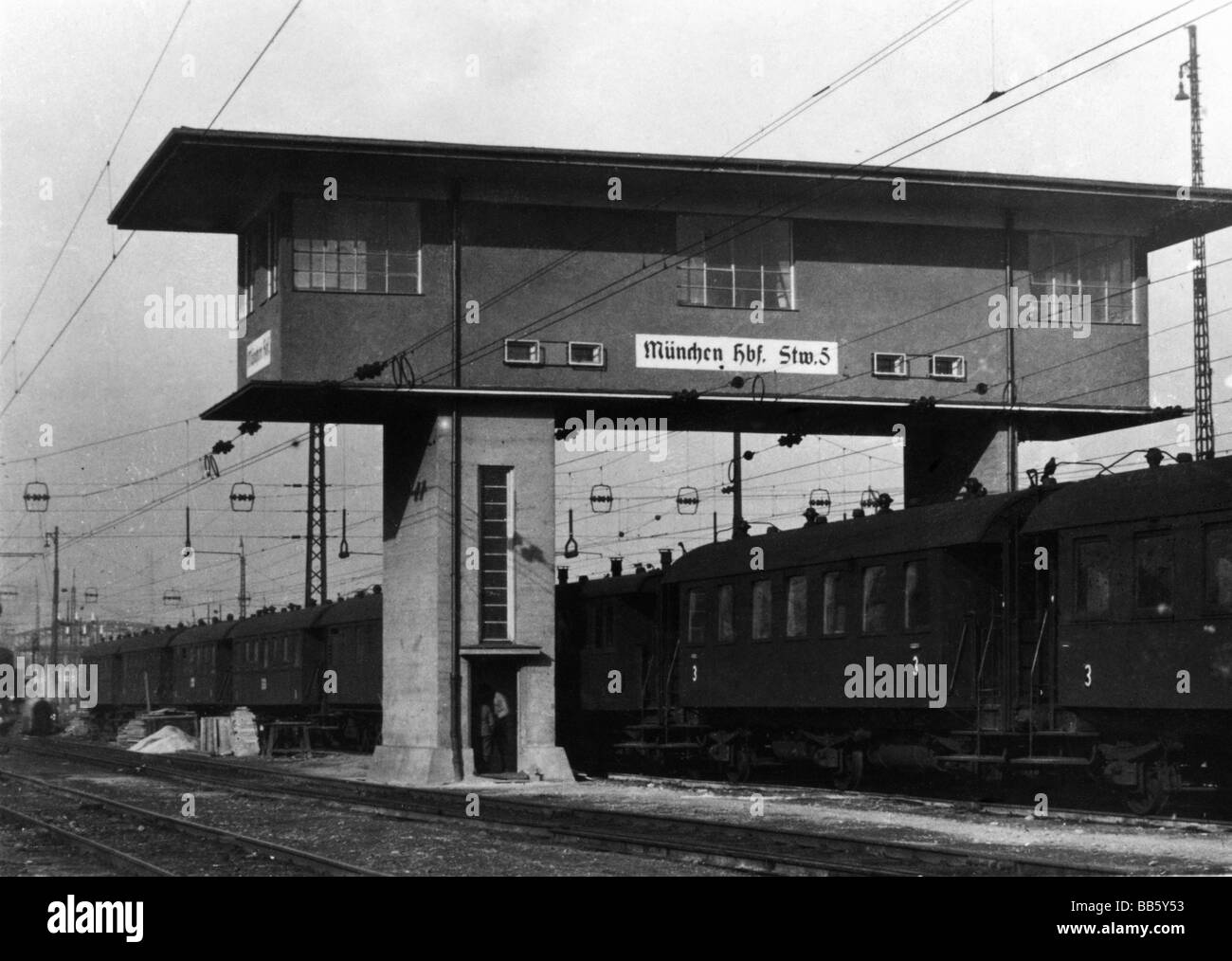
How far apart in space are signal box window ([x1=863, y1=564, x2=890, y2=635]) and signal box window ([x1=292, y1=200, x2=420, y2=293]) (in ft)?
36.7

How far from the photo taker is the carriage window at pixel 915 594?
934 inches

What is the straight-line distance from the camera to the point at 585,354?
32.4m

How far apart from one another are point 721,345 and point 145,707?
44920 millimetres

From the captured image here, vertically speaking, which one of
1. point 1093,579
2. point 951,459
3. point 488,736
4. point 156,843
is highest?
point 951,459

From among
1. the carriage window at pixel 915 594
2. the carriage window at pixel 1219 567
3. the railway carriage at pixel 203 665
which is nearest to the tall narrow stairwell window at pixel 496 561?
the carriage window at pixel 915 594

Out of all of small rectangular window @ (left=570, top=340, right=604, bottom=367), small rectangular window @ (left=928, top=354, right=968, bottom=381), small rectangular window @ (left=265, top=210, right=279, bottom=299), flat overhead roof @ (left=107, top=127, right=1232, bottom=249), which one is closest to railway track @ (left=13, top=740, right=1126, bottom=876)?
small rectangular window @ (left=570, top=340, right=604, bottom=367)

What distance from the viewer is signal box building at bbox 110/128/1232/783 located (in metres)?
31.7

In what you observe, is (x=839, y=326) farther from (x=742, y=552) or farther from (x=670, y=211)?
(x=742, y=552)

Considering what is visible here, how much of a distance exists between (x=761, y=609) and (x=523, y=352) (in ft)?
23.4

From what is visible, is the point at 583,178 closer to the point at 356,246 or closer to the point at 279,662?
the point at 356,246

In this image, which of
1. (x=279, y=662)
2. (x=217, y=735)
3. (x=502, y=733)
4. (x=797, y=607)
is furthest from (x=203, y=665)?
(x=797, y=607)

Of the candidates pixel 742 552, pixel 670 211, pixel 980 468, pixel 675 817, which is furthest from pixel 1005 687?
pixel 670 211

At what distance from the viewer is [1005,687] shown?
2261cm

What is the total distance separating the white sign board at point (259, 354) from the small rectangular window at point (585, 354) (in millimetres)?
5447
